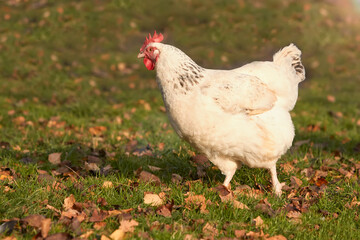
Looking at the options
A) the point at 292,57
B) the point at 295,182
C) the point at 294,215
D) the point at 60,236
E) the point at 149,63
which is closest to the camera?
the point at 60,236

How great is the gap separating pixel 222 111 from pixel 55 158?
8.52ft

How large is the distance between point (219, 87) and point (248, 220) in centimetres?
140

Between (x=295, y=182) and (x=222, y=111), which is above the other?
(x=222, y=111)

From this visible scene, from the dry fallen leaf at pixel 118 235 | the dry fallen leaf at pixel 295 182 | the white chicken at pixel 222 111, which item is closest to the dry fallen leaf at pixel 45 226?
the dry fallen leaf at pixel 118 235

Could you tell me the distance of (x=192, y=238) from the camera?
11.5 feet

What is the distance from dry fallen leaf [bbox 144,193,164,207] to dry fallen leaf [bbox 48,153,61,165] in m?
2.01

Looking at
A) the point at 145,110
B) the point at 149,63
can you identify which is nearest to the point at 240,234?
the point at 149,63

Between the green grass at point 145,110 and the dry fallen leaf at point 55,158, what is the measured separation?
9 centimetres

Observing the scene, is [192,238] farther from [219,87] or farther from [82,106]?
[82,106]

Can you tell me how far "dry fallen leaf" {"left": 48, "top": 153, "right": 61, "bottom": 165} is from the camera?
5.75 m

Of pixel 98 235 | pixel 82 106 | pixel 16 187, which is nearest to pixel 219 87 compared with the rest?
pixel 98 235

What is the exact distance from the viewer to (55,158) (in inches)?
229

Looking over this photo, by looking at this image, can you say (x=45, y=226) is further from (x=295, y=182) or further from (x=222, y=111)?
(x=295, y=182)

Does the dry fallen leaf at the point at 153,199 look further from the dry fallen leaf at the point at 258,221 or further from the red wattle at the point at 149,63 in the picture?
the red wattle at the point at 149,63
